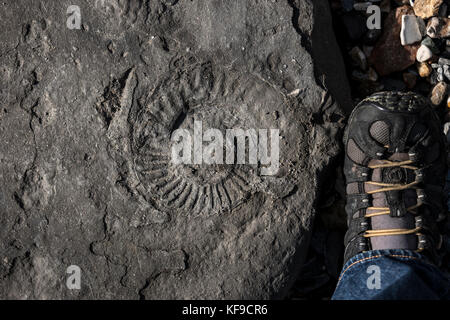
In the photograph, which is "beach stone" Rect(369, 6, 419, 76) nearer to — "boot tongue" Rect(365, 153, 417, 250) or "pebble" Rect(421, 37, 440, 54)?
"pebble" Rect(421, 37, 440, 54)

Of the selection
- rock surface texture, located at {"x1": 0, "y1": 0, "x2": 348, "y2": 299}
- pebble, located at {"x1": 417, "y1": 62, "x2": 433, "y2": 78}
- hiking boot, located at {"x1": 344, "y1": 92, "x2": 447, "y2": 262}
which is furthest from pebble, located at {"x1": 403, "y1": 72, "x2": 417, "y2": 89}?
rock surface texture, located at {"x1": 0, "y1": 0, "x2": 348, "y2": 299}

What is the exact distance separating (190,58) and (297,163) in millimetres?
629

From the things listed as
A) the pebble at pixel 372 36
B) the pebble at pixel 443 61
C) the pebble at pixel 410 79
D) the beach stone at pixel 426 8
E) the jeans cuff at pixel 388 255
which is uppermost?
the beach stone at pixel 426 8

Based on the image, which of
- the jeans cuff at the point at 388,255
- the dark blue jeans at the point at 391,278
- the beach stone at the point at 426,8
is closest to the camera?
the dark blue jeans at the point at 391,278

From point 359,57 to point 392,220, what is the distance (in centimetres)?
85

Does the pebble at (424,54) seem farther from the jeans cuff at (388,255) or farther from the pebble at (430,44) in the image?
the jeans cuff at (388,255)

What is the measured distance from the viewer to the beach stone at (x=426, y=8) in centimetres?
246

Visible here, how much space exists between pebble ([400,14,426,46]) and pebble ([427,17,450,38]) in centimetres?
5

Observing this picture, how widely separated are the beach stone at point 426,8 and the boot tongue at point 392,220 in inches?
31.5

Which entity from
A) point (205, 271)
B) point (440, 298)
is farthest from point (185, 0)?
point (440, 298)

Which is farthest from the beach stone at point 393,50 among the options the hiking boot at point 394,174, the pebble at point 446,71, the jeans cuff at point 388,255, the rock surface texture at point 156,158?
the jeans cuff at point 388,255

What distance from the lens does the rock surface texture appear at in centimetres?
209

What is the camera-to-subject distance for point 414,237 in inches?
85.8

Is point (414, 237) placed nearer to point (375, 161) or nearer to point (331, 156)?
point (375, 161)
